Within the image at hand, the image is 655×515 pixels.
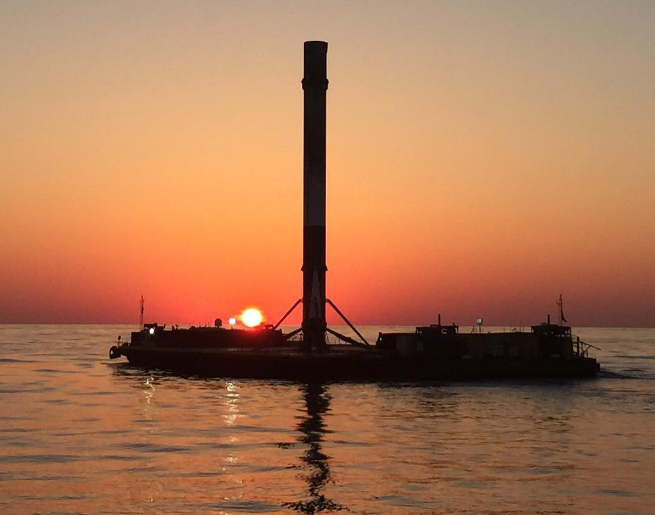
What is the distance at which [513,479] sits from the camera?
45.9m

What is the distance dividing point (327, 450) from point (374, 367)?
192 ft

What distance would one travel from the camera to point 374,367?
11319 cm

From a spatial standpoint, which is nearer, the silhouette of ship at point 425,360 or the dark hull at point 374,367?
the dark hull at point 374,367

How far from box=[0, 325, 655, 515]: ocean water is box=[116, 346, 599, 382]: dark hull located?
30.3 feet

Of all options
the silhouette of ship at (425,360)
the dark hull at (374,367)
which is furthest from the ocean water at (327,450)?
the silhouette of ship at (425,360)

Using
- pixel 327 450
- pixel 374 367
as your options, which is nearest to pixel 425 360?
pixel 374 367

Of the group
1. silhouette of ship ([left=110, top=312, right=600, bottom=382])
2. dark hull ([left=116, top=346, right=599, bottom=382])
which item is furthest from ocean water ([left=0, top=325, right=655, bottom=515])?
silhouette of ship ([left=110, top=312, right=600, bottom=382])

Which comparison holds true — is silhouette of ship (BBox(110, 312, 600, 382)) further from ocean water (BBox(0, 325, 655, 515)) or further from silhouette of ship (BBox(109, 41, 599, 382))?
ocean water (BBox(0, 325, 655, 515))

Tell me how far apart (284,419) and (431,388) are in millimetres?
34781

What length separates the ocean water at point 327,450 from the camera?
40.5 meters

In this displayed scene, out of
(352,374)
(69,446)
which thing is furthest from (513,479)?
(352,374)

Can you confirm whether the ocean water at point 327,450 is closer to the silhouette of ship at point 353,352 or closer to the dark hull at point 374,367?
the dark hull at point 374,367

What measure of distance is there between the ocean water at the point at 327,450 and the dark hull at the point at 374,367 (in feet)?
30.3

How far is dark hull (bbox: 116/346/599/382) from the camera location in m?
112
